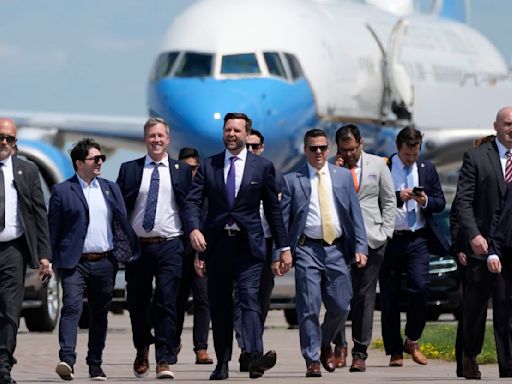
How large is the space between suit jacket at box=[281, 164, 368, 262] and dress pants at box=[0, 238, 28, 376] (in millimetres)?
2463

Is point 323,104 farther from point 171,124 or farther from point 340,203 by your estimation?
point 340,203

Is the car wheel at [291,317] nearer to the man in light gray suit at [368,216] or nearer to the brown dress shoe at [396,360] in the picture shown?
the brown dress shoe at [396,360]

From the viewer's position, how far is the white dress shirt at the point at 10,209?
582 inches

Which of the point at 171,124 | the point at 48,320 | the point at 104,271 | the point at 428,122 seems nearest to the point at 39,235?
the point at 104,271

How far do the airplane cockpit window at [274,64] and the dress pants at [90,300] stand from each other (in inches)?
756

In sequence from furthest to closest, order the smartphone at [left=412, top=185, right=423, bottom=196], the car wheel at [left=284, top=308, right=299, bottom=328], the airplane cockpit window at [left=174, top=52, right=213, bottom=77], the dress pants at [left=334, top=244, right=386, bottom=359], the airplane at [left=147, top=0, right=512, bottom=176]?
the airplane cockpit window at [left=174, top=52, right=213, bottom=77] → the airplane at [left=147, top=0, right=512, bottom=176] → the car wheel at [left=284, top=308, right=299, bottom=328] → the smartphone at [left=412, top=185, right=423, bottom=196] → the dress pants at [left=334, top=244, right=386, bottom=359]

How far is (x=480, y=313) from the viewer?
1516 centimetres

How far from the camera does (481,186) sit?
15016 mm

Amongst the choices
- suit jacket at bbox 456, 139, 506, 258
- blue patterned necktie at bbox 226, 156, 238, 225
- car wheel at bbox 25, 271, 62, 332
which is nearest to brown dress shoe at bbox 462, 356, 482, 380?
suit jacket at bbox 456, 139, 506, 258

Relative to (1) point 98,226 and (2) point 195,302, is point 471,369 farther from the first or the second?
(2) point 195,302

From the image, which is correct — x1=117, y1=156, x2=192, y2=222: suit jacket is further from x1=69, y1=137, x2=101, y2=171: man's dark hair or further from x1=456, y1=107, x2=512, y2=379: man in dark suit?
x1=456, y1=107, x2=512, y2=379: man in dark suit

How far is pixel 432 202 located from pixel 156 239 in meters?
3.13

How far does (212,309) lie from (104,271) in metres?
0.86

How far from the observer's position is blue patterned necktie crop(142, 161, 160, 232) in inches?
635
